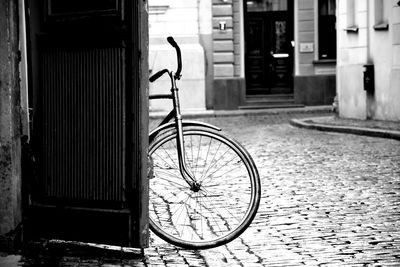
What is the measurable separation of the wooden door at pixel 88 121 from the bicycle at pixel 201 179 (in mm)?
453

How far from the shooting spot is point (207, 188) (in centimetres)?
584

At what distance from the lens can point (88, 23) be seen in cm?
530

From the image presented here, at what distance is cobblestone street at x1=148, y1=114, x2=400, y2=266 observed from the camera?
5590mm

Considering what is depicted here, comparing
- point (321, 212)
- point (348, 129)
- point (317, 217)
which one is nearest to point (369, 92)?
point (348, 129)

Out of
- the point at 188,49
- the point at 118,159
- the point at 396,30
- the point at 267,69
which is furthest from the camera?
the point at 267,69

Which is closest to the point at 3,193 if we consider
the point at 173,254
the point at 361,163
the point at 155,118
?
the point at 173,254

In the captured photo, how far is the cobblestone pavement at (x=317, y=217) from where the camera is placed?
18.1 ft

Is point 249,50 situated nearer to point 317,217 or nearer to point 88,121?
point 317,217

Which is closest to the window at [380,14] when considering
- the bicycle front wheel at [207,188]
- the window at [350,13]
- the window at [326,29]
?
A: the window at [350,13]

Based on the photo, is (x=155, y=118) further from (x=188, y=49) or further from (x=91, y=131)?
(x=91, y=131)

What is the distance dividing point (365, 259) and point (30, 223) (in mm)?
2033

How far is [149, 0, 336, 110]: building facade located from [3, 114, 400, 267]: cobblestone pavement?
14.0 metres

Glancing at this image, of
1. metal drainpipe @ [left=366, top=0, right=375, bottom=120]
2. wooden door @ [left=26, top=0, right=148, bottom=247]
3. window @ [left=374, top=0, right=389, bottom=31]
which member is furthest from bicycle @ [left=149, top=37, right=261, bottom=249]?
metal drainpipe @ [left=366, top=0, right=375, bottom=120]

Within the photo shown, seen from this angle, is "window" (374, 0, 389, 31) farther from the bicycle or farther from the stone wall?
the stone wall
